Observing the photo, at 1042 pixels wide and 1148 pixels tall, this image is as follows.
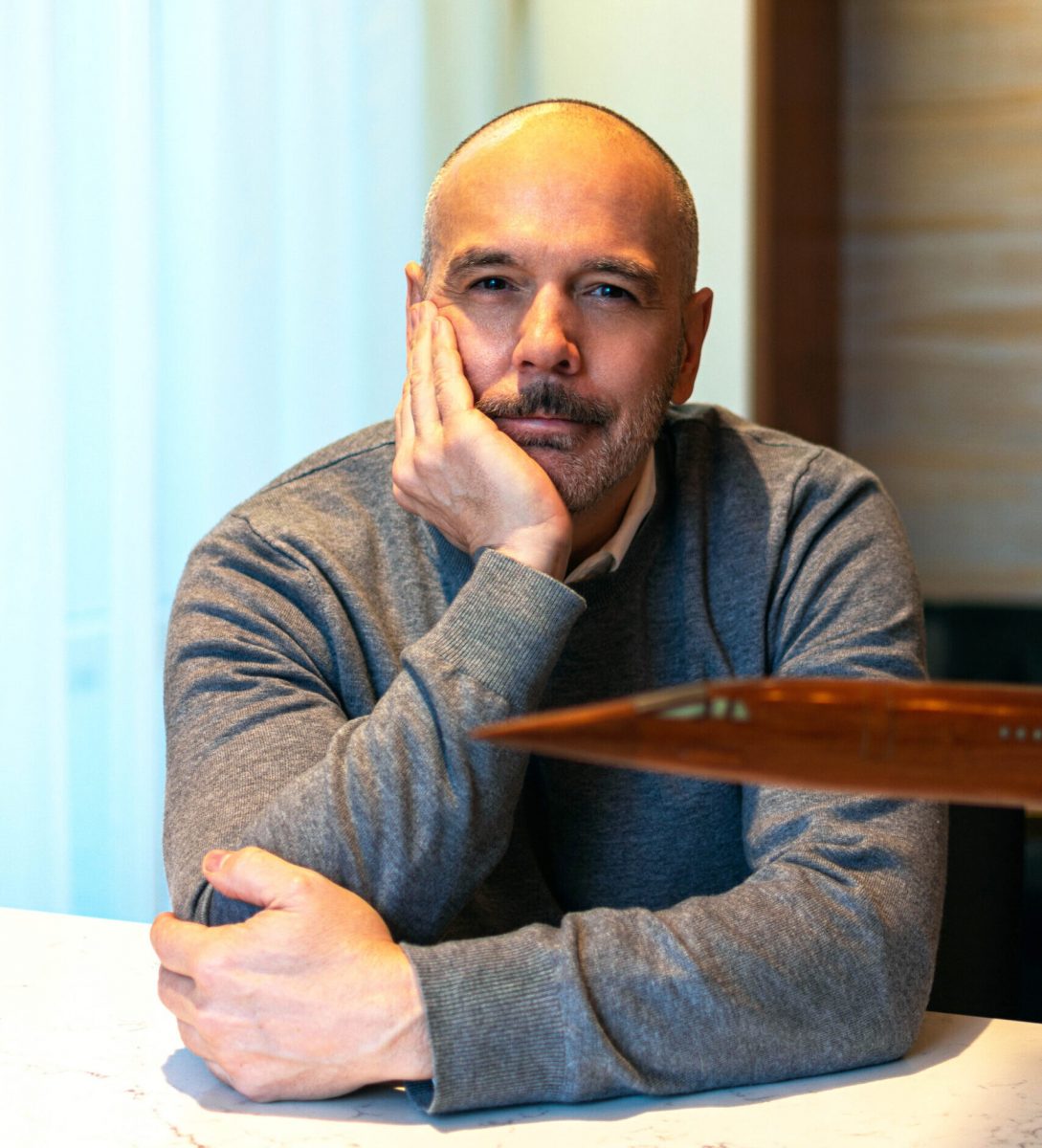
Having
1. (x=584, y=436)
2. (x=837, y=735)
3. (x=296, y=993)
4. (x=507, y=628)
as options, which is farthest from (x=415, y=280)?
(x=837, y=735)

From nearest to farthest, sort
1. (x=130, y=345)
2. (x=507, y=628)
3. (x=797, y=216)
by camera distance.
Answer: (x=507, y=628) → (x=130, y=345) → (x=797, y=216)

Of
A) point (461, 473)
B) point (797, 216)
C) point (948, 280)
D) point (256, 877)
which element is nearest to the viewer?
point (256, 877)

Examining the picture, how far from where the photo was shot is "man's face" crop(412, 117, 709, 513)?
1.28 meters

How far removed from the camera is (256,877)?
37.4 inches

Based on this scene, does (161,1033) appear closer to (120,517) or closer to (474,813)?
(474,813)

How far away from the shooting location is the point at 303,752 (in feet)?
3.62

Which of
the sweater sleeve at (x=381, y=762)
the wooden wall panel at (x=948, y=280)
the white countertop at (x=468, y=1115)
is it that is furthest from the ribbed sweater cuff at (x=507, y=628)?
the wooden wall panel at (x=948, y=280)

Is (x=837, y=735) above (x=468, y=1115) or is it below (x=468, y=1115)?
above

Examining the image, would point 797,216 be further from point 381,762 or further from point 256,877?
point 256,877

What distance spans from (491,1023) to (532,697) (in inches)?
10.3

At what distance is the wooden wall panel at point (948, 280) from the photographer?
338 centimetres

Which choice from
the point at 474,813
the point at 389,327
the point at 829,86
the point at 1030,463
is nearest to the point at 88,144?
the point at 389,327

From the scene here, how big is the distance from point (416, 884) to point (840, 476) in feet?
1.98

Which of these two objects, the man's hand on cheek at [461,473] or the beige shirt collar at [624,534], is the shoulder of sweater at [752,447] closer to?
the beige shirt collar at [624,534]
